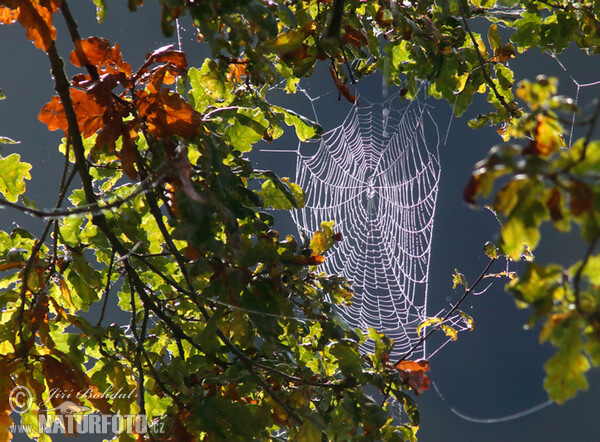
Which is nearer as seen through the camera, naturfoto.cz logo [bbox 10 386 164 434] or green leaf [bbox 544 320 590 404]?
green leaf [bbox 544 320 590 404]

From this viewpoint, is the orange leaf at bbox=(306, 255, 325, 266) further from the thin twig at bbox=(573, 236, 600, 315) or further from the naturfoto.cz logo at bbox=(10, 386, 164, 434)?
the thin twig at bbox=(573, 236, 600, 315)

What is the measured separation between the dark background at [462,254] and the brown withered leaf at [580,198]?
5237mm

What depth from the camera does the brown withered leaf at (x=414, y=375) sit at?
1.19 metres

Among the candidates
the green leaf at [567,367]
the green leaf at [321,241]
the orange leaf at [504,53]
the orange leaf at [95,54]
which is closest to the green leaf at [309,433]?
the green leaf at [321,241]

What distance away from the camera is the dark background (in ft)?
18.7

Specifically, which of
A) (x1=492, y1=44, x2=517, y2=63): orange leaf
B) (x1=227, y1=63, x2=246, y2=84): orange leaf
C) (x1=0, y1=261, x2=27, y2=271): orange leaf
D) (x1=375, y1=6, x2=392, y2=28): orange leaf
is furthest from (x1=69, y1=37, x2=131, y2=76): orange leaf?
(x1=492, y1=44, x2=517, y2=63): orange leaf

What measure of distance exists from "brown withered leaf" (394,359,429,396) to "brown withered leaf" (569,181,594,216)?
82cm

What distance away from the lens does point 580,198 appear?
0.42 meters

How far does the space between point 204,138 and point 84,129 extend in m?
0.23

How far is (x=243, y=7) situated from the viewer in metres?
0.76

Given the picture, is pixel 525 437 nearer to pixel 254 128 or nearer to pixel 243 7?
pixel 254 128

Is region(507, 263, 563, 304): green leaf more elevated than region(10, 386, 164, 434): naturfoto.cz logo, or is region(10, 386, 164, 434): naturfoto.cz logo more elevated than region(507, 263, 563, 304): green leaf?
region(507, 263, 563, 304): green leaf

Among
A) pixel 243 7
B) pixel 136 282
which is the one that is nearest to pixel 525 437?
pixel 136 282

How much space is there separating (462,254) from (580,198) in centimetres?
650
